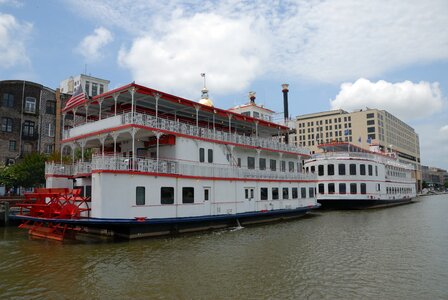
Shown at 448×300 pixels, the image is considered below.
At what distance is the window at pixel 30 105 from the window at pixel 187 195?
99.7ft

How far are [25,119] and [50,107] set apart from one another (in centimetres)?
364

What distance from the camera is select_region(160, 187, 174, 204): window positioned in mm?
21684

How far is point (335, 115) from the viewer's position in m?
128

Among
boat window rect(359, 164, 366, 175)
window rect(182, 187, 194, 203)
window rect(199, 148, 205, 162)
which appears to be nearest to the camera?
window rect(182, 187, 194, 203)

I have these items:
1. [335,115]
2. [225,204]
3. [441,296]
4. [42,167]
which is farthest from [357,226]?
[335,115]

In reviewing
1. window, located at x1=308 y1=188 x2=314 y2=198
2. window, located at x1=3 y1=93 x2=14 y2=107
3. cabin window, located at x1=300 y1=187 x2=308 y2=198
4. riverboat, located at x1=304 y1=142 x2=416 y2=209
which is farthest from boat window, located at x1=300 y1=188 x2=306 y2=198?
window, located at x1=3 y1=93 x2=14 y2=107

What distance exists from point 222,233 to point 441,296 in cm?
1372

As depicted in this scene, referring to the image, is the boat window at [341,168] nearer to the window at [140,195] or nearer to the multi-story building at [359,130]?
the window at [140,195]

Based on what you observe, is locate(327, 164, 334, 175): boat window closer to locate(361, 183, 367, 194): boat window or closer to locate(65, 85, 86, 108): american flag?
locate(361, 183, 367, 194): boat window

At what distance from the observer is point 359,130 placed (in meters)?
121

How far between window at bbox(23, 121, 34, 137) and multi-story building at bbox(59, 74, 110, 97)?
15.3 metres

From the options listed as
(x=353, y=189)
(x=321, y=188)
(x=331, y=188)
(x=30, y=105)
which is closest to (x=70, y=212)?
(x=30, y=105)

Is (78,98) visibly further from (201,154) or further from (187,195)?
(187,195)

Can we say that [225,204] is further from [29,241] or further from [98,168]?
[29,241]
